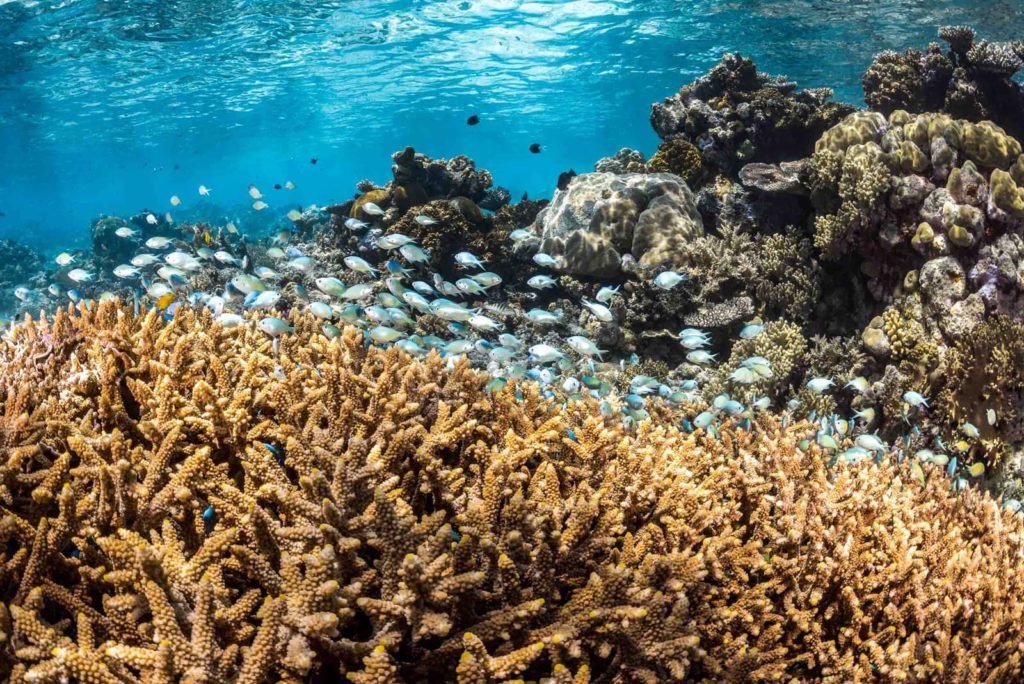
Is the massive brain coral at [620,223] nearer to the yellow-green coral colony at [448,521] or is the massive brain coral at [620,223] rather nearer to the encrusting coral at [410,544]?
the yellow-green coral colony at [448,521]

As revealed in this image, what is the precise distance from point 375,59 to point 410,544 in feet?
114

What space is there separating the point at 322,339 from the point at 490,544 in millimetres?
2451

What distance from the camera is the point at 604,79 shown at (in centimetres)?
3850

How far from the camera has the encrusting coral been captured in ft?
6.90

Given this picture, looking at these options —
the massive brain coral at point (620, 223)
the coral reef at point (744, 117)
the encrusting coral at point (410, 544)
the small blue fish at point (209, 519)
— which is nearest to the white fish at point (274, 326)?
the encrusting coral at point (410, 544)

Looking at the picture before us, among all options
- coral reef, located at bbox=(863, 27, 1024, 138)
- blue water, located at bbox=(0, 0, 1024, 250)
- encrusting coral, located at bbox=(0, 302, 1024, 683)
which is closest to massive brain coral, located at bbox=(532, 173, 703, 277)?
coral reef, located at bbox=(863, 27, 1024, 138)

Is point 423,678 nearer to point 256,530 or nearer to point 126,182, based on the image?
point 256,530

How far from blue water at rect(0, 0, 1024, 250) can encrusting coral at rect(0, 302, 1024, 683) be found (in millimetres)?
24525

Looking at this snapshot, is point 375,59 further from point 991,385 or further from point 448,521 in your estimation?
point 448,521

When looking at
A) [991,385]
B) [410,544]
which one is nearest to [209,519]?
[410,544]

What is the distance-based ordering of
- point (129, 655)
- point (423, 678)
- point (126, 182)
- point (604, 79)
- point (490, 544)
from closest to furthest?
point (129, 655), point (423, 678), point (490, 544), point (604, 79), point (126, 182)

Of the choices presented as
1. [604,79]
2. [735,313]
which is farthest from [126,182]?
[735,313]

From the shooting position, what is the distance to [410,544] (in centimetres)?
230

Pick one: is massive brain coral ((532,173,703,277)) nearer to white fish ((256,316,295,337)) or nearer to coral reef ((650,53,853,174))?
coral reef ((650,53,853,174))
